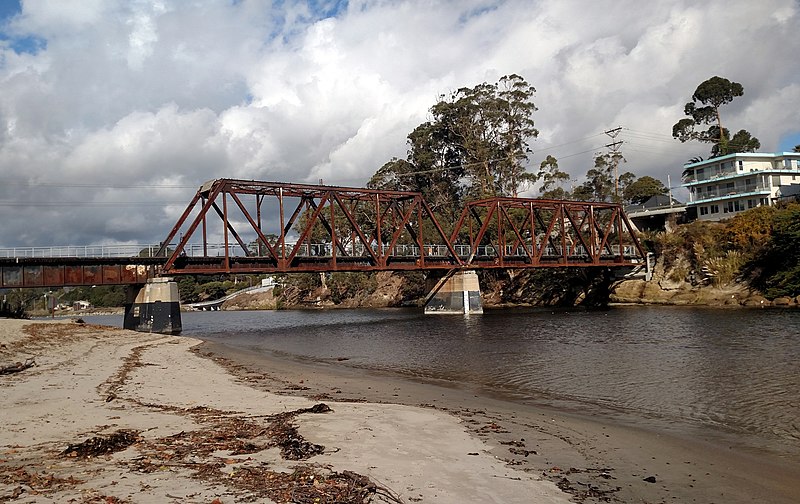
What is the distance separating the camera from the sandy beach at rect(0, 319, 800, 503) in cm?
852

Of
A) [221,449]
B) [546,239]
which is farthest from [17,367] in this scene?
[546,239]

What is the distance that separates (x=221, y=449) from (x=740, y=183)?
354 ft

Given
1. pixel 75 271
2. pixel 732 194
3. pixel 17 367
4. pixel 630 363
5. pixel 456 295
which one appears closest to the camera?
pixel 17 367

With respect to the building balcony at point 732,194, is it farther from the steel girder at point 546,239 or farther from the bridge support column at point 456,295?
the bridge support column at point 456,295

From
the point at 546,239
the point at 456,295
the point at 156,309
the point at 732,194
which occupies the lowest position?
the point at 456,295

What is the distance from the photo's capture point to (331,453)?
35.1 feet

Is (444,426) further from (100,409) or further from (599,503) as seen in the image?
(100,409)

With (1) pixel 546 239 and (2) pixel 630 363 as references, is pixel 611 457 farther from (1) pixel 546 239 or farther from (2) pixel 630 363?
(1) pixel 546 239

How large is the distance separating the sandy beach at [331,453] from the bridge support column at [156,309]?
4405cm

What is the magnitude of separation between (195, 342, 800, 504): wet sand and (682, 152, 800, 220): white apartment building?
92746 millimetres

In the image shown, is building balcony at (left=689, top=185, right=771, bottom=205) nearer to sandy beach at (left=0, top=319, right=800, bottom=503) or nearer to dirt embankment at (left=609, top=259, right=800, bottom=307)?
dirt embankment at (left=609, top=259, right=800, bottom=307)

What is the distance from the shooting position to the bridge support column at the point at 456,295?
266 ft

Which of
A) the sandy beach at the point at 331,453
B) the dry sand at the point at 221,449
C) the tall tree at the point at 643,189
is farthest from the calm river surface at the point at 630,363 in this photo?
the tall tree at the point at 643,189

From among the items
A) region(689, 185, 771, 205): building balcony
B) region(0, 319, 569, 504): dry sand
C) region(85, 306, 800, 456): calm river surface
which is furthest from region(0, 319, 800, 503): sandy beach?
region(689, 185, 771, 205): building balcony
